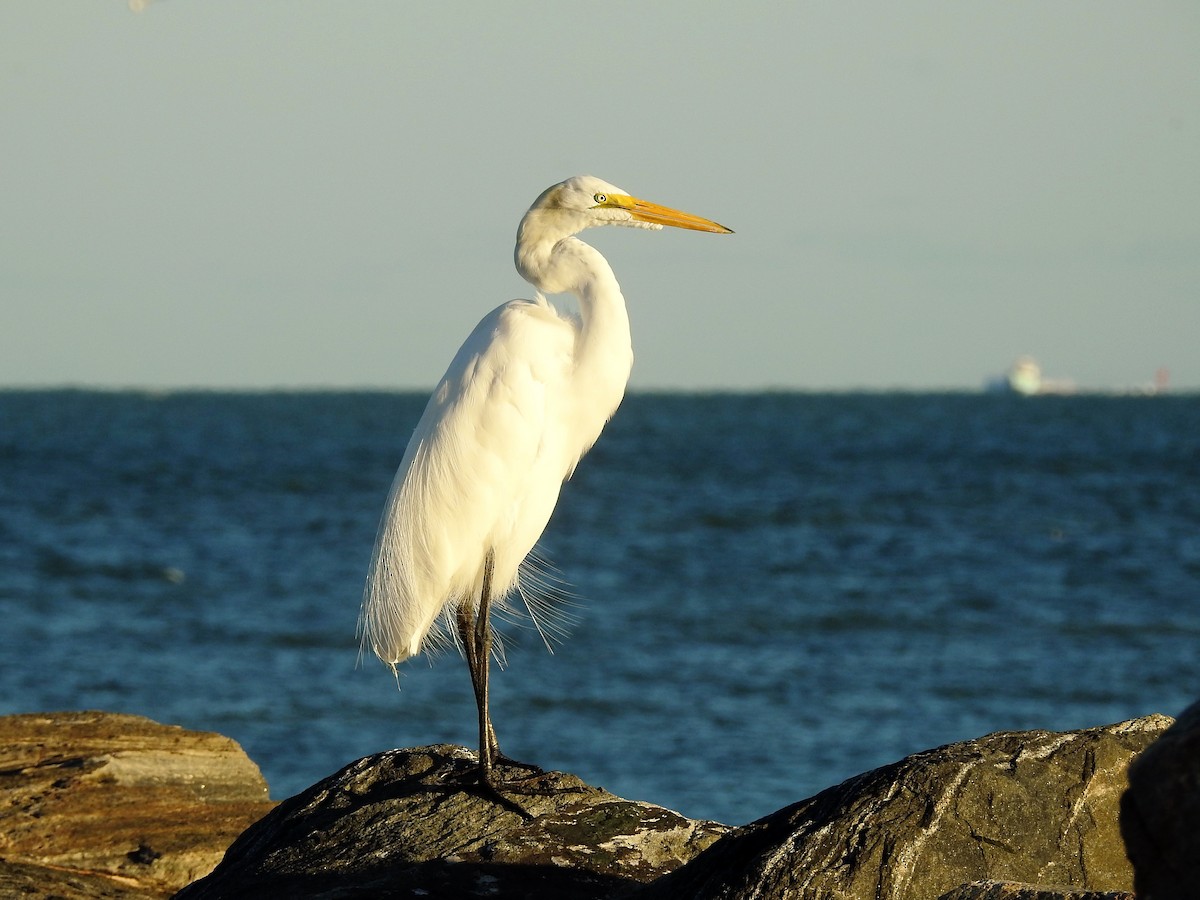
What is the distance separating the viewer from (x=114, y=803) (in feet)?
19.1

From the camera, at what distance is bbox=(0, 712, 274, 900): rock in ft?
18.1

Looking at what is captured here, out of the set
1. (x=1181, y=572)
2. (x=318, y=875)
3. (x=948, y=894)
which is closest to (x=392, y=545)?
(x=318, y=875)

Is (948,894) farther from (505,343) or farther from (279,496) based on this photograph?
(279,496)

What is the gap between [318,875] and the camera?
4.26m

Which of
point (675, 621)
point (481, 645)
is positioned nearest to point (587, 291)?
point (481, 645)

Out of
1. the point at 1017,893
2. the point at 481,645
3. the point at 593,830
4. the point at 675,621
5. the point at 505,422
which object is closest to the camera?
the point at 1017,893

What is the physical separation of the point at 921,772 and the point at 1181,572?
1756cm

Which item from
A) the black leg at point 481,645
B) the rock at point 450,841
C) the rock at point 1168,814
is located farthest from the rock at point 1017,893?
the black leg at point 481,645

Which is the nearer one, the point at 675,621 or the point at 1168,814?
the point at 1168,814

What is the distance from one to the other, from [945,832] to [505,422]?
2295 mm

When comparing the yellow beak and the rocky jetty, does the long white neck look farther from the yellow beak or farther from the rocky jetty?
the rocky jetty

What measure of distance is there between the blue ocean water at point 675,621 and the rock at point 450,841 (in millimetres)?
4859

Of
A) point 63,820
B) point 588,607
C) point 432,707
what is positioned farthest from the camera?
point 588,607

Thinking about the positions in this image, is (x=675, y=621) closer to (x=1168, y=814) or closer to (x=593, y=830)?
(x=593, y=830)
